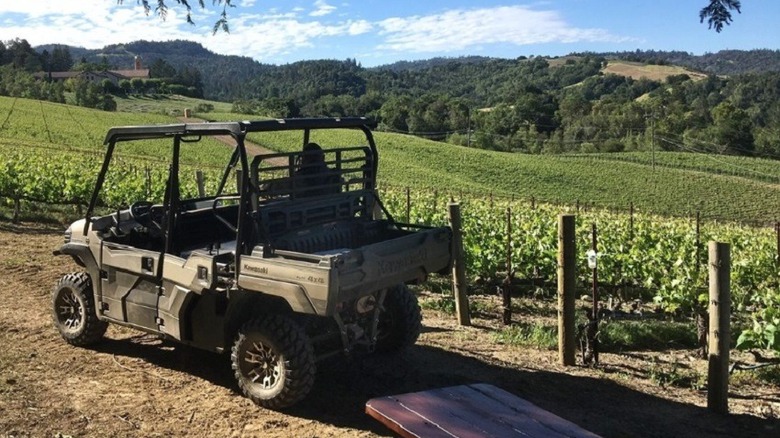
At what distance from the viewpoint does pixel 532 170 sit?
190 feet

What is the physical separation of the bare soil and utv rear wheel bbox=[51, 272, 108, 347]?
149 mm

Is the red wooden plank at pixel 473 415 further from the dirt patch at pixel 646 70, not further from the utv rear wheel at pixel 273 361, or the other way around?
the dirt patch at pixel 646 70

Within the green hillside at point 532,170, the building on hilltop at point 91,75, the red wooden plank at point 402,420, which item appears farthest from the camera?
the building on hilltop at point 91,75

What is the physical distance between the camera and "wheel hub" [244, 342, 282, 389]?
5180mm

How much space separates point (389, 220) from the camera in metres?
6.40

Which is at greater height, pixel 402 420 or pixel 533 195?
pixel 402 420

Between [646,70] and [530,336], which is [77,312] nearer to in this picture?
[530,336]

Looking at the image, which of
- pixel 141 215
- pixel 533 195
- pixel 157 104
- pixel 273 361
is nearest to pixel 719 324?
pixel 273 361

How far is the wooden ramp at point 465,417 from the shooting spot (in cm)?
319

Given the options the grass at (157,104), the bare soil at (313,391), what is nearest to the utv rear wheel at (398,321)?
the bare soil at (313,391)

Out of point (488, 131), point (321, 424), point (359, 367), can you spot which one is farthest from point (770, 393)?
point (488, 131)

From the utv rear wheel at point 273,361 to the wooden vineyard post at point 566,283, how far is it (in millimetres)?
2769

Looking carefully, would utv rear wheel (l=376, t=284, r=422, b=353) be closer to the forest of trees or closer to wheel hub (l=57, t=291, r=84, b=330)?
wheel hub (l=57, t=291, r=84, b=330)

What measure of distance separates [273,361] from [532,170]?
54402 mm
